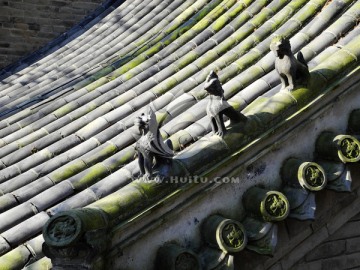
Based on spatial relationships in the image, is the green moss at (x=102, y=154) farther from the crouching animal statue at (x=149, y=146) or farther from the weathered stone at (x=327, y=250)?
the weathered stone at (x=327, y=250)

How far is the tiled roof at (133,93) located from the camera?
187 inches

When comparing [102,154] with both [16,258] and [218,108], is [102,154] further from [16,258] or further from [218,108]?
[218,108]

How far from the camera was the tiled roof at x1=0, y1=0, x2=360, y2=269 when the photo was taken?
4754mm

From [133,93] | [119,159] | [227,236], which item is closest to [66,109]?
[133,93]

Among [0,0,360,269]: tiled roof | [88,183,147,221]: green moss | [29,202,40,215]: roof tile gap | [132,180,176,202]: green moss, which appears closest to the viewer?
[88,183,147,221]: green moss

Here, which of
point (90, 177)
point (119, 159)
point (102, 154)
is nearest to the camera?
point (90, 177)

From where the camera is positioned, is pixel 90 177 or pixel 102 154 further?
pixel 102 154

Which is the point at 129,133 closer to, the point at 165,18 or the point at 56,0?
the point at 165,18

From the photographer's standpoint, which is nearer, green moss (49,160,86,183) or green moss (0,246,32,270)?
green moss (0,246,32,270)

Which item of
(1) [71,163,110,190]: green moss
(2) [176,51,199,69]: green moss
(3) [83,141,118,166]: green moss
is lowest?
(1) [71,163,110,190]: green moss

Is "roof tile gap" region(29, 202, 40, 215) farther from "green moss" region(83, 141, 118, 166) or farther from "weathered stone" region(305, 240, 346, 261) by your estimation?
"weathered stone" region(305, 240, 346, 261)

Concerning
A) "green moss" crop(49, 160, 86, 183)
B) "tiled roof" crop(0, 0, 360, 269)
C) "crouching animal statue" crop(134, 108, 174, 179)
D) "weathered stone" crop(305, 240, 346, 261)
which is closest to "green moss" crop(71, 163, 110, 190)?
"tiled roof" crop(0, 0, 360, 269)

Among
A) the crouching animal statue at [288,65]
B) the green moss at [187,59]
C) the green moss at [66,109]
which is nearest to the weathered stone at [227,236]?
the crouching animal statue at [288,65]

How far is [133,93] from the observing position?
22.4ft
